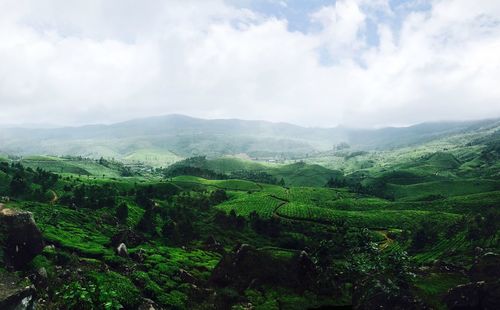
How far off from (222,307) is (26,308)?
126ft

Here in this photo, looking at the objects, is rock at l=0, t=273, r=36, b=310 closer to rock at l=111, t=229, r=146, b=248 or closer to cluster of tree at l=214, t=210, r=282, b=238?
rock at l=111, t=229, r=146, b=248

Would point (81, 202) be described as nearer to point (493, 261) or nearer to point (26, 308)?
point (26, 308)

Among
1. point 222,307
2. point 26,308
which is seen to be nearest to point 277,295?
point 222,307

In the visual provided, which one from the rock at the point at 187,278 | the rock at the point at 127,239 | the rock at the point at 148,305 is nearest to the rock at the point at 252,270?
the rock at the point at 187,278

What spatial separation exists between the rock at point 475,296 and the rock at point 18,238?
9502 centimetres

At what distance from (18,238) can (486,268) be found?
372ft

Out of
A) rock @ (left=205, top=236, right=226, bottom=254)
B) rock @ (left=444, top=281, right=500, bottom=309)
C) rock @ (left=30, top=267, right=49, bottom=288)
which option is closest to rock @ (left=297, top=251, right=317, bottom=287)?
rock @ (left=444, top=281, right=500, bottom=309)

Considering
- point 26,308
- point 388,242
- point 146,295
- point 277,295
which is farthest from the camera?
point 388,242

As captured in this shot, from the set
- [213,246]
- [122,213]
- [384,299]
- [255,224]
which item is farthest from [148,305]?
[255,224]

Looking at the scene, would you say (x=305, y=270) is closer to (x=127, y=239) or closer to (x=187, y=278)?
(x=187, y=278)

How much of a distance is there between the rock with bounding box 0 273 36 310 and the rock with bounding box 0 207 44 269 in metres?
15.4

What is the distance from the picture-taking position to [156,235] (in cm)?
15100

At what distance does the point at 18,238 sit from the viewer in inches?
3354

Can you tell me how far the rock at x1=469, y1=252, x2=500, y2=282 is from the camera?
315 ft
